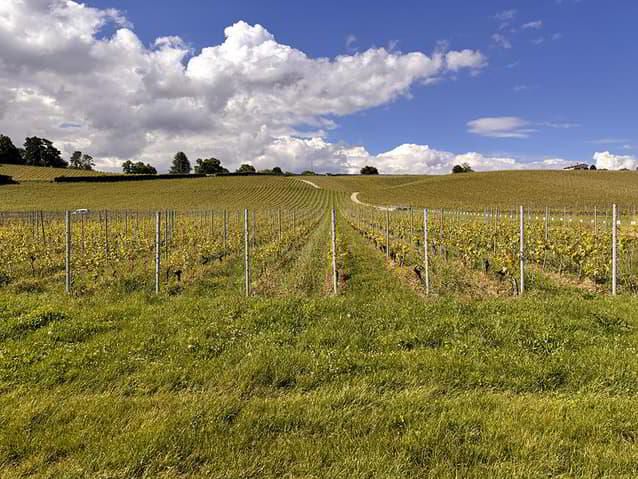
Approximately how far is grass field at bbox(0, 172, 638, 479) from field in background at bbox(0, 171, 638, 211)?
146ft

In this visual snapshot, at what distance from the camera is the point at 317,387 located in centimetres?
382

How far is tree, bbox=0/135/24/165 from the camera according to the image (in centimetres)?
9631

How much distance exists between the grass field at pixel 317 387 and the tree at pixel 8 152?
4603 inches

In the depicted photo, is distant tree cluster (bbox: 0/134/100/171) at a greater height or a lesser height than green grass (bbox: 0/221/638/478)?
greater

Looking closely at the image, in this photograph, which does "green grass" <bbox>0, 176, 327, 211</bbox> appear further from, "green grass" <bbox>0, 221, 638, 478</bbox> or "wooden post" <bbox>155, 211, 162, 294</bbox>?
"green grass" <bbox>0, 221, 638, 478</bbox>

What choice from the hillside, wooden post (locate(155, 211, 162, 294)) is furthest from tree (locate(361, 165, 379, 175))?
wooden post (locate(155, 211, 162, 294))

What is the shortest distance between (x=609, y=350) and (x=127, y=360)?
213 inches

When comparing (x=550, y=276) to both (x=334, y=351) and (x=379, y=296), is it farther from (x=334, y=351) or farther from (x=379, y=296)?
(x=334, y=351)

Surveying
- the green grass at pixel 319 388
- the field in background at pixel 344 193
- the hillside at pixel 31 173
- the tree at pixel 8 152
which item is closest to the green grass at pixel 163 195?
the field in background at pixel 344 193

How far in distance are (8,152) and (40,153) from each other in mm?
10833

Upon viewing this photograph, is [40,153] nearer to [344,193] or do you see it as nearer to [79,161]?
[79,161]

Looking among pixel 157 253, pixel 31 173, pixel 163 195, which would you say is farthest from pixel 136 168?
pixel 157 253

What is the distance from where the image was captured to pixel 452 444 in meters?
2.88

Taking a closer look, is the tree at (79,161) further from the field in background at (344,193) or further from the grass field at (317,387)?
the grass field at (317,387)
